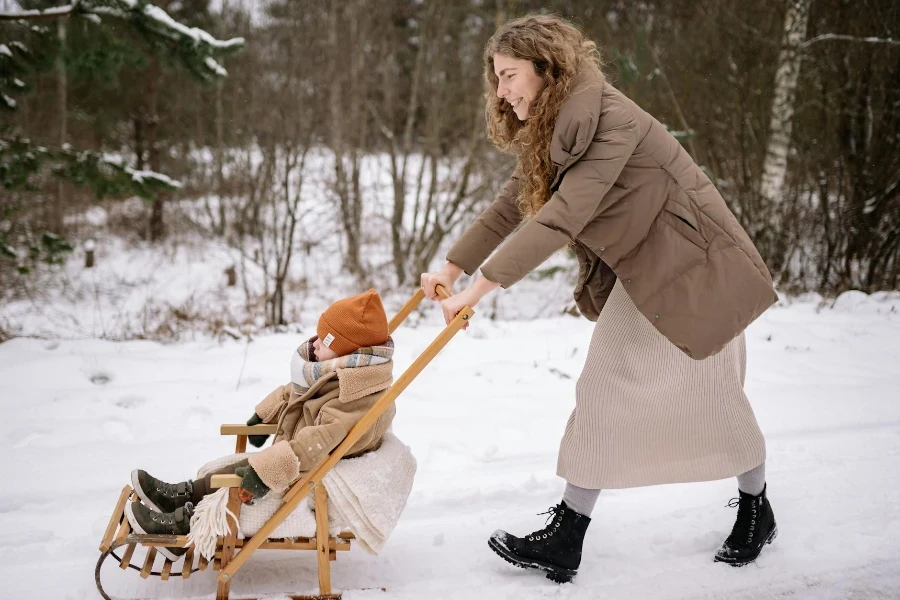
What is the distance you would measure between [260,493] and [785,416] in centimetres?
351

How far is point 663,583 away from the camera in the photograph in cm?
269

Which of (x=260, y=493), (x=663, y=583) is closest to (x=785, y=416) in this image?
(x=663, y=583)

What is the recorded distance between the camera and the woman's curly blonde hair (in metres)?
2.26

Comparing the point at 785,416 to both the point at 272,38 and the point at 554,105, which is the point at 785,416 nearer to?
the point at 554,105

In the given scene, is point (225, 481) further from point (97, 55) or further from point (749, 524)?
point (97, 55)

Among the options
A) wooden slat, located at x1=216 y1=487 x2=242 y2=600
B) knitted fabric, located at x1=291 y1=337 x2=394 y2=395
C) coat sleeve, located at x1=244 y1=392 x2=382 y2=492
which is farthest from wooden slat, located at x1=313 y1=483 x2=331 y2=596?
knitted fabric, located at x1=291 y1=337 x2=394 y2=395

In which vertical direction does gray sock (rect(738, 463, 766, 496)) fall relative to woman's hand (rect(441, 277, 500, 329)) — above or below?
below

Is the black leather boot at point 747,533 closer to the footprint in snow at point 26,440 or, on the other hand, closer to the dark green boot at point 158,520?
the dark green boot at point 158,520

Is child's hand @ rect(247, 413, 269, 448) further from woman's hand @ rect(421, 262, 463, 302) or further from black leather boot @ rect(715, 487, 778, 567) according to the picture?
black leather boot @ rect(715, 487, 778, 567)

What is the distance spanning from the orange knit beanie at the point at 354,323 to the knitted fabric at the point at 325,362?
0.03 metres


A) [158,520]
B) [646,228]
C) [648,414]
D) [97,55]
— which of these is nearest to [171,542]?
[158,520]

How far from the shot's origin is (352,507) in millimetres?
2469

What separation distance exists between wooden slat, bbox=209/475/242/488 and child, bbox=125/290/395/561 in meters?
0.02

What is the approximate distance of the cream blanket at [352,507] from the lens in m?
2.41
